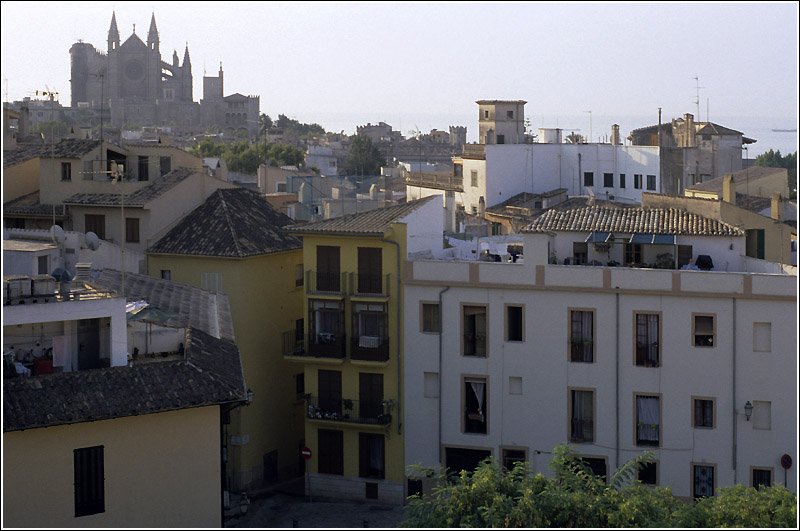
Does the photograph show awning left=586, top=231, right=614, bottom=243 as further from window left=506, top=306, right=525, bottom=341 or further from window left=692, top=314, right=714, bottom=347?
window left=692, top=314, right=714, bottom=347

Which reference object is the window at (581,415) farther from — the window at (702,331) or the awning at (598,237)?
the awning at (598,237)

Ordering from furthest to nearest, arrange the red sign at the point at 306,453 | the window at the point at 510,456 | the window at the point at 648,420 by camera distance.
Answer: the red sign at the point at 306,453, the window at the point at 510,456, the window at the point at 648,420

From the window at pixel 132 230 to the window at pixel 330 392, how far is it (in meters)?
5.47

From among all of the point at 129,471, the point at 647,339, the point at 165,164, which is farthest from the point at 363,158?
the point at 129,471

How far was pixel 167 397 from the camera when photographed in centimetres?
1488

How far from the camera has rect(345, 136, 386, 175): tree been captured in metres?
64.6

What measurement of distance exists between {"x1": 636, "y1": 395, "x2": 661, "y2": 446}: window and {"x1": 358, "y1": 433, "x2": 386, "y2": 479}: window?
465 cm

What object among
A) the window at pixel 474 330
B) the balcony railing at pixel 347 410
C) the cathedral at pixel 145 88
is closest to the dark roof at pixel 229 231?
the balcony railing at pixel 347 410

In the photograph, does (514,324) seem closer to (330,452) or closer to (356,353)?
(356,353)

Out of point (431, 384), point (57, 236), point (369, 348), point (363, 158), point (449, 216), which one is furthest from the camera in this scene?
point (363, 158)

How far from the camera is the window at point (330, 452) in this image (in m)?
25.5

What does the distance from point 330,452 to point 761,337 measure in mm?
7913

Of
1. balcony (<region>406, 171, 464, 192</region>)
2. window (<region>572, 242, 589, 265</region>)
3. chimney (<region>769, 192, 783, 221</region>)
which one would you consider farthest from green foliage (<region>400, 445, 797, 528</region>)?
balcony (<region>406, 171, 464, 192</region>)

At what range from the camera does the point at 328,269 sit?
25672mm
